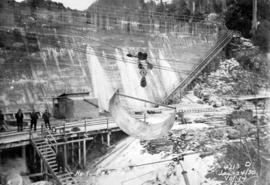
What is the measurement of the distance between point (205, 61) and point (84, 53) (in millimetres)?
13927

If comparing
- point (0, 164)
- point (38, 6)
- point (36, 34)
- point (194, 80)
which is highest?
point (38, 6)

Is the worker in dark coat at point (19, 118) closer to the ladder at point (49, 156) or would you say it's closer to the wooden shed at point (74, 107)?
the ladder at point (49, 156)

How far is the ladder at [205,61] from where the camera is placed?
32.1 meters

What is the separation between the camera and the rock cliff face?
931 inches

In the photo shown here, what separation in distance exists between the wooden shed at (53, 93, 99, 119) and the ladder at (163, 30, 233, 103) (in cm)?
1000

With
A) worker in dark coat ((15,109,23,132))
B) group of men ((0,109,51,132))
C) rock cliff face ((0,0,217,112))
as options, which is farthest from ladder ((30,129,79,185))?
rock cliff face ((0,0,217,112))

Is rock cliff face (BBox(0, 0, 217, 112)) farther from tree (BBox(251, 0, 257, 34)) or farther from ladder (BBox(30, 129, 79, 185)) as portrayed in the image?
ladder (BBox(30, 129, 79, 185))

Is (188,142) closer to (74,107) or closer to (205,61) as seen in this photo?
(74,107)

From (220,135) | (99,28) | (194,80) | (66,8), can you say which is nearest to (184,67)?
(194,80)

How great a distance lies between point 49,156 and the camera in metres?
16.6

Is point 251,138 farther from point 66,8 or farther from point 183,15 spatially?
point 183,15

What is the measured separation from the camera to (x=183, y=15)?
37438mm

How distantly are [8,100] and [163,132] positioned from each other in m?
13.6

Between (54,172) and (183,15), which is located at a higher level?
(183,15)
